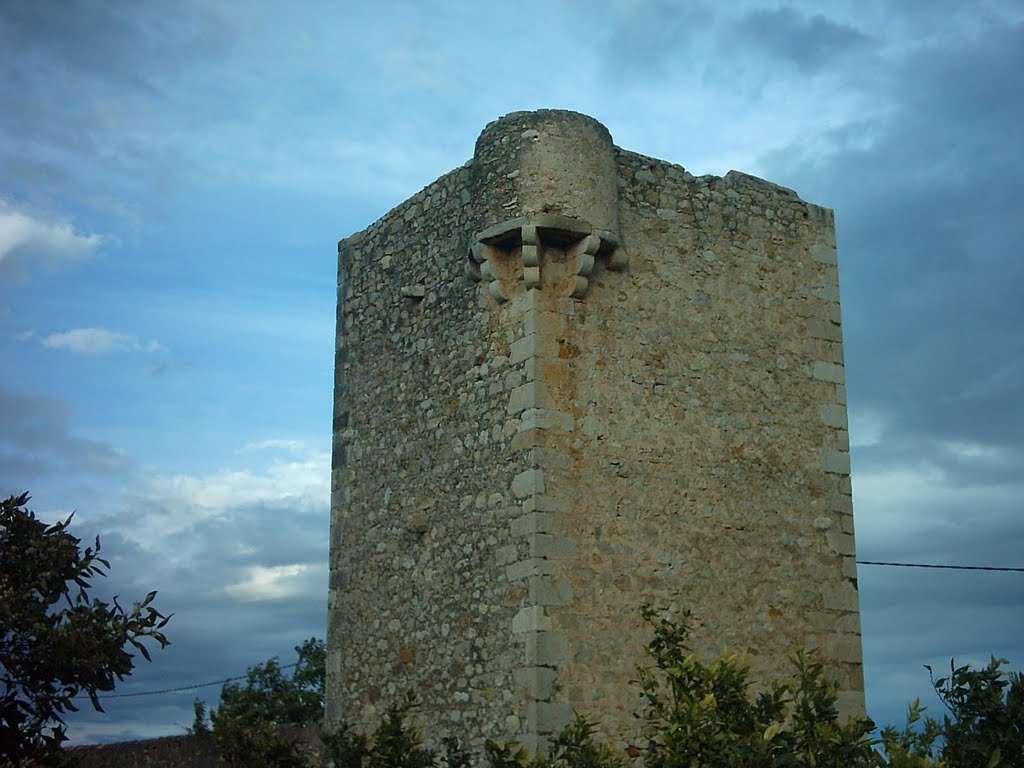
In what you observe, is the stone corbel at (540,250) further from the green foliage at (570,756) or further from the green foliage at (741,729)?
the green foliage at (570,756)

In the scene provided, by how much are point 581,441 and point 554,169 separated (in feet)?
7.28

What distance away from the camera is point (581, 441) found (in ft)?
33.6

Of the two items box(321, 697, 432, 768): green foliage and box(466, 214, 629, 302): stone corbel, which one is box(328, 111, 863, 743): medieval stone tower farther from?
box(321, 697, 432, 768): green foliage

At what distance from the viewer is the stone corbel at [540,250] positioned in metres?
10.4

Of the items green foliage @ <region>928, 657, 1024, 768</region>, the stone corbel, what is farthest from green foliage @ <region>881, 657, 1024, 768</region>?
the stone corbel

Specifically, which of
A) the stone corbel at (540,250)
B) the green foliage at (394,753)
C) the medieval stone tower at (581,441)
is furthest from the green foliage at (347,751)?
the stone corbel at (540,250)

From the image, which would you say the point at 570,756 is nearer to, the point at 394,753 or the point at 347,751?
the point at 394,753

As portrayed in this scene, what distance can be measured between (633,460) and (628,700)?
185cm

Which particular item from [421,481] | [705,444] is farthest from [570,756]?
[421,481]

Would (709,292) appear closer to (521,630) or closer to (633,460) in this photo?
(633,460)

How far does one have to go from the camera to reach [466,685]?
1037cm

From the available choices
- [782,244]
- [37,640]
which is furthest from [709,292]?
[37,640]

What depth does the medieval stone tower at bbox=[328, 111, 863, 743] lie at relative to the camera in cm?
1004

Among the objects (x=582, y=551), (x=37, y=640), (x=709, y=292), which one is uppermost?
(x=709, y=292)
